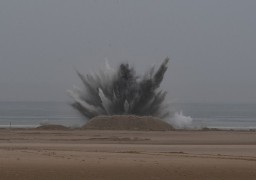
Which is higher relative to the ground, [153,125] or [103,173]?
[153,125]

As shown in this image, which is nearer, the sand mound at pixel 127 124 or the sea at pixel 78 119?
the sand mound at pixel 127 124

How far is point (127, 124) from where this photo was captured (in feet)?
124

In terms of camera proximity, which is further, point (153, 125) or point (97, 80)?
point (97, 80)

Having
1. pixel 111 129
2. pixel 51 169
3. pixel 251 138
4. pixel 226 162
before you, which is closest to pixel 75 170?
pixel 51 169

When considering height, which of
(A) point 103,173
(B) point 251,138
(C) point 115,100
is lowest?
(A) point 103,173

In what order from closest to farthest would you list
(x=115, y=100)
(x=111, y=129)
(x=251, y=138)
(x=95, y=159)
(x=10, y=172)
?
(x=10, y=172), (x=95, y=159), (x=251, y=138), (x=111, y=129), (x=115, y=100)

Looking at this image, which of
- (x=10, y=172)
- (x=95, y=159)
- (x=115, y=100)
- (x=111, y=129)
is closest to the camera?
(x=10, y=172)

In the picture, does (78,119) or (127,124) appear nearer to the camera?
(127,124)

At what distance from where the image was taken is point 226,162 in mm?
15516

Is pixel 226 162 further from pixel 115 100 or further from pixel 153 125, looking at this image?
pixel 115 100

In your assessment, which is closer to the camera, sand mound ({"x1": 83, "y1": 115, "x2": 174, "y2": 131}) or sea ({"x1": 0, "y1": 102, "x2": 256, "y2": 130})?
sand mound ({"x1": 83, "y1": 115, "x2": 174, "y2": 131})

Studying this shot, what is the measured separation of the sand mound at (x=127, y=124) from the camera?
3728 cm

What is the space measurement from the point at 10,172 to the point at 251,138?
60.1ft

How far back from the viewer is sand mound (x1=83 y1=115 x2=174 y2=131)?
122ft
